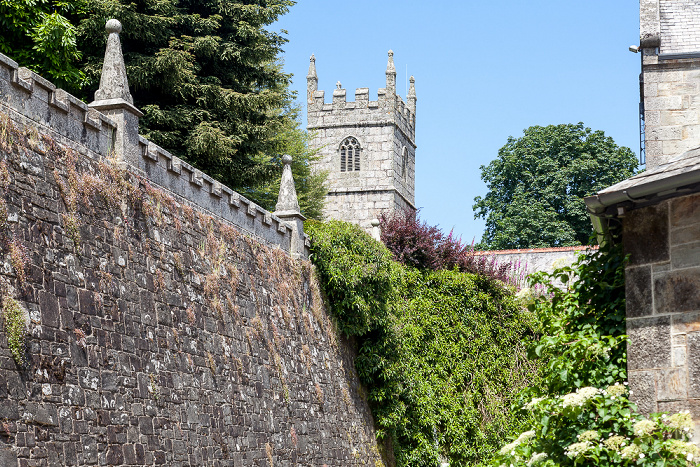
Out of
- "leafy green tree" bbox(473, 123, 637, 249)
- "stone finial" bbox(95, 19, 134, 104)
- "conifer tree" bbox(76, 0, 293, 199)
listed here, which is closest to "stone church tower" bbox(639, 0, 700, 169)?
"stone finial" bbox(95, 19, 134, 104)

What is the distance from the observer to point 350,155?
5072 cm

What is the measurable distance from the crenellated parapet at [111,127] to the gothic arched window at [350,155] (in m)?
36.5

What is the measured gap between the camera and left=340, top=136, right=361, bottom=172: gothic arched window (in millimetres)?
50625

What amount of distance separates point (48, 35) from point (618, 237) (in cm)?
1303

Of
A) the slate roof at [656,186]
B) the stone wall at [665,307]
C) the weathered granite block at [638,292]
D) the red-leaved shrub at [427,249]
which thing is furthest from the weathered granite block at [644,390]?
the red-leaved shrub at [427,249]

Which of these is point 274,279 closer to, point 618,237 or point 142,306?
point 142,306

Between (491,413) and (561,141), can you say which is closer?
(491,413)

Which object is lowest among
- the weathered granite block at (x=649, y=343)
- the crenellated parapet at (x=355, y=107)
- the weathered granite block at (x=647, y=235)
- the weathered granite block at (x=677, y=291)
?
the weathered granite block at (x=649, y=343)

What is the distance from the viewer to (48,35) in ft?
57.3

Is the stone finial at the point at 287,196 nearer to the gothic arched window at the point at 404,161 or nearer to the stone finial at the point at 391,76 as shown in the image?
the stone finial at the point at 391,76

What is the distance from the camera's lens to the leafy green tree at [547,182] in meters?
39.6

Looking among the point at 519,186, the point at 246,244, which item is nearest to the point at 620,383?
the point at 246,244

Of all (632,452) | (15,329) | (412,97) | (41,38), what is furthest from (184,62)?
(412,97)

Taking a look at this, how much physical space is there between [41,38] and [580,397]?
1370cm
